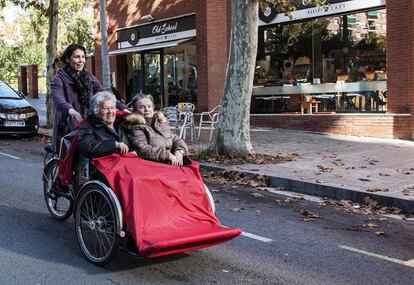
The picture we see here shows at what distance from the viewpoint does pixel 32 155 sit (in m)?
12.3

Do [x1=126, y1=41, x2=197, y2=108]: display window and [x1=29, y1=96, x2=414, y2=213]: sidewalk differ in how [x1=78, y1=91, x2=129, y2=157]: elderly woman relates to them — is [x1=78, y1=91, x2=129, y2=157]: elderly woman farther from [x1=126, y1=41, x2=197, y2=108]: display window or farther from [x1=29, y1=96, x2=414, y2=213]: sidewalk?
[x1=126, y1=41, x2=197, y2=108]: display window

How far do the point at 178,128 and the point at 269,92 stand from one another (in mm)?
3831

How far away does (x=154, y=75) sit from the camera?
21516 mm

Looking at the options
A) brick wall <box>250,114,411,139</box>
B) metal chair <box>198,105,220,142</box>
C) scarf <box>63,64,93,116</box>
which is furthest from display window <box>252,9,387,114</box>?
scarf <box>63,64,93,116</box>

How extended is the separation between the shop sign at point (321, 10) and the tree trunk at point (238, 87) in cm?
300

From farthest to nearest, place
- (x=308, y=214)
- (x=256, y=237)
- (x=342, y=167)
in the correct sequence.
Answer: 1. (x=342, y=167)
2. (x=308, y=214)
3. (x=256, y=237)

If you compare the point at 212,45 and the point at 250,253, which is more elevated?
the point at 212,45

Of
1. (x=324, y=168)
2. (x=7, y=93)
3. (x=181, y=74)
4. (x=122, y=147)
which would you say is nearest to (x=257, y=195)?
(x=324, y=168)

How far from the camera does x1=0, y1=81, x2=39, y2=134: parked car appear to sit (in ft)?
50.7

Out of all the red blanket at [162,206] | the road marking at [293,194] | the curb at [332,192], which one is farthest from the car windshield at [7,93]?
the red blanket at [162,206]

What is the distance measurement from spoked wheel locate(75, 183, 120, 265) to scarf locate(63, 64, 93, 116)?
1.65 meters

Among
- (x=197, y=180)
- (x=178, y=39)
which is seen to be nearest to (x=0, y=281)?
(x=197, y=180)

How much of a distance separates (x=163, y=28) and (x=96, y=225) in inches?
625

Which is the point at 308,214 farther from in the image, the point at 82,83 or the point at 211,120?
the point at 211,120
